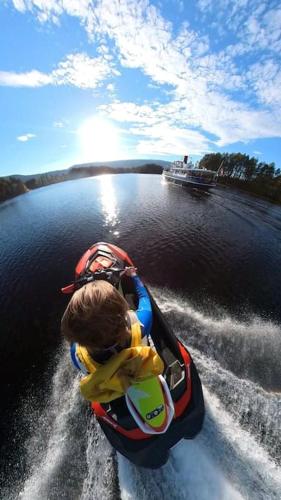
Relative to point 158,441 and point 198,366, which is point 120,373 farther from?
point 198,366

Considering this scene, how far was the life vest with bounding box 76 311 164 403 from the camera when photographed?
5.54 ft

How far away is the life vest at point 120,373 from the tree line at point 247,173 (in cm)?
4457

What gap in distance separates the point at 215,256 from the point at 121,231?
28.6ft

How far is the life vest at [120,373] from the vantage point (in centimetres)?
169

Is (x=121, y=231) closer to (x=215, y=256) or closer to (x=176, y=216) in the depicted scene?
(x=176, y=216)

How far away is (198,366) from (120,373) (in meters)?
4.53

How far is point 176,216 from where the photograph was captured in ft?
70.9

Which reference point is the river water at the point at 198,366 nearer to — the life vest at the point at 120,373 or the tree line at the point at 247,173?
the life vest at the point at 120,373

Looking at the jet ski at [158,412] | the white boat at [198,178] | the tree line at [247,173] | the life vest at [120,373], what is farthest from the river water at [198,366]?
the tree line at [247,173]

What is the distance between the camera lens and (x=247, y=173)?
5788 cm

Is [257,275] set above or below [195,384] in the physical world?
below

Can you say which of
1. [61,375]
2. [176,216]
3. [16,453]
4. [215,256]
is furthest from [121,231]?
[16,453]

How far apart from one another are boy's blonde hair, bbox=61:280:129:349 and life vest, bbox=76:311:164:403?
280 millimetres

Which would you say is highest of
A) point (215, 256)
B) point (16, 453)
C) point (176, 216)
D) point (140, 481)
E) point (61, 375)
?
point (176, 216)
